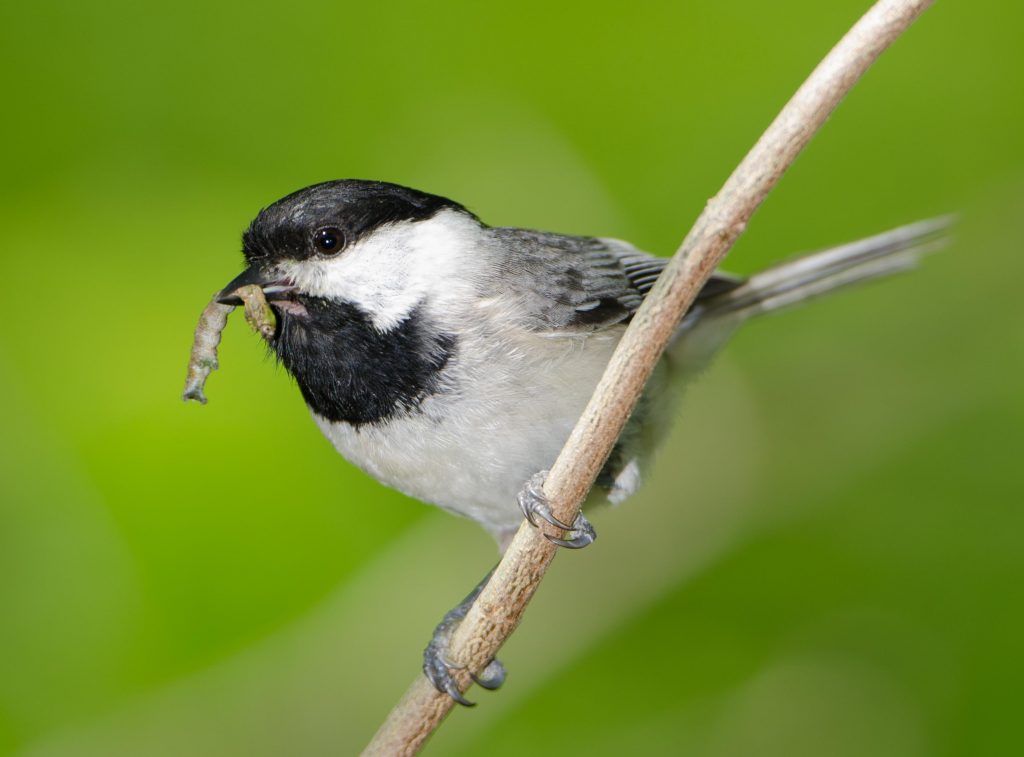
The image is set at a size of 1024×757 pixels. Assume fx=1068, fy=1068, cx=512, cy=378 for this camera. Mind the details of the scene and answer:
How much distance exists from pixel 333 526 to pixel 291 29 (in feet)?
4.44

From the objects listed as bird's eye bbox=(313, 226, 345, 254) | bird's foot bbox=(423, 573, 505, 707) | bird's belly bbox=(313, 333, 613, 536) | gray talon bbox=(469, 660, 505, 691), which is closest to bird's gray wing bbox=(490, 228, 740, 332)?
bird's belly bbox=(313, 333, 613, 536)

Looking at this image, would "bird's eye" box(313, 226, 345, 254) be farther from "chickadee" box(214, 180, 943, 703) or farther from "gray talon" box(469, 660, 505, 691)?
"gray talon" box(469, 660, 505, 691)

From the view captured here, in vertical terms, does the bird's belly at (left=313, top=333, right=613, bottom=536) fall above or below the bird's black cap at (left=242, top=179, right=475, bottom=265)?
below

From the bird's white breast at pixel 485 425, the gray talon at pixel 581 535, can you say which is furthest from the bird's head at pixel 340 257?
the gray talon at pixel 581 535

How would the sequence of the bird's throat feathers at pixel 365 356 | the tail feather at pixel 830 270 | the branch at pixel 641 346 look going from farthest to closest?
the tail feather at pixel 830 270, the bird's throat feathers at pixel 365 356, the branch at pixel 641 346

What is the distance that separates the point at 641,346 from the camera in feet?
5.44

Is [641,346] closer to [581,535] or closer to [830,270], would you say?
[581,535]

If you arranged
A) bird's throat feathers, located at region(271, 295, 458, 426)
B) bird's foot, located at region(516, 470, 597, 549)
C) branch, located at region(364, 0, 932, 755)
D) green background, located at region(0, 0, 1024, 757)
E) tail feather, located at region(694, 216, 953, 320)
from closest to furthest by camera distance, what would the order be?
branch, located at region(364, 0, 932, 755), bird's foot, located at region(516, 470, 597, 549), bird's throat feathers, located at region(271, 295, 458, 426), green background, located at region(0, 0, 1024, 757), tail feather, located at region(694, 216, 953, 320)

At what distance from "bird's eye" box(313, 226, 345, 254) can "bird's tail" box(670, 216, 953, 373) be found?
38.4 inches

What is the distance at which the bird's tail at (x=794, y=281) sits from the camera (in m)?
2.71

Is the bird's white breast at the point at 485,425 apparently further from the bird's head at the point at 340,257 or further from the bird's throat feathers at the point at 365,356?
the bird's head at the point at 340,257

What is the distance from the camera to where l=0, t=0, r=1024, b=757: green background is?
2.57 meters

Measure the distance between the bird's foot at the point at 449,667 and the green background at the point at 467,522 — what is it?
141mm

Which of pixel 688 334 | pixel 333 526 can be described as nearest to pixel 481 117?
pixel 688 334
